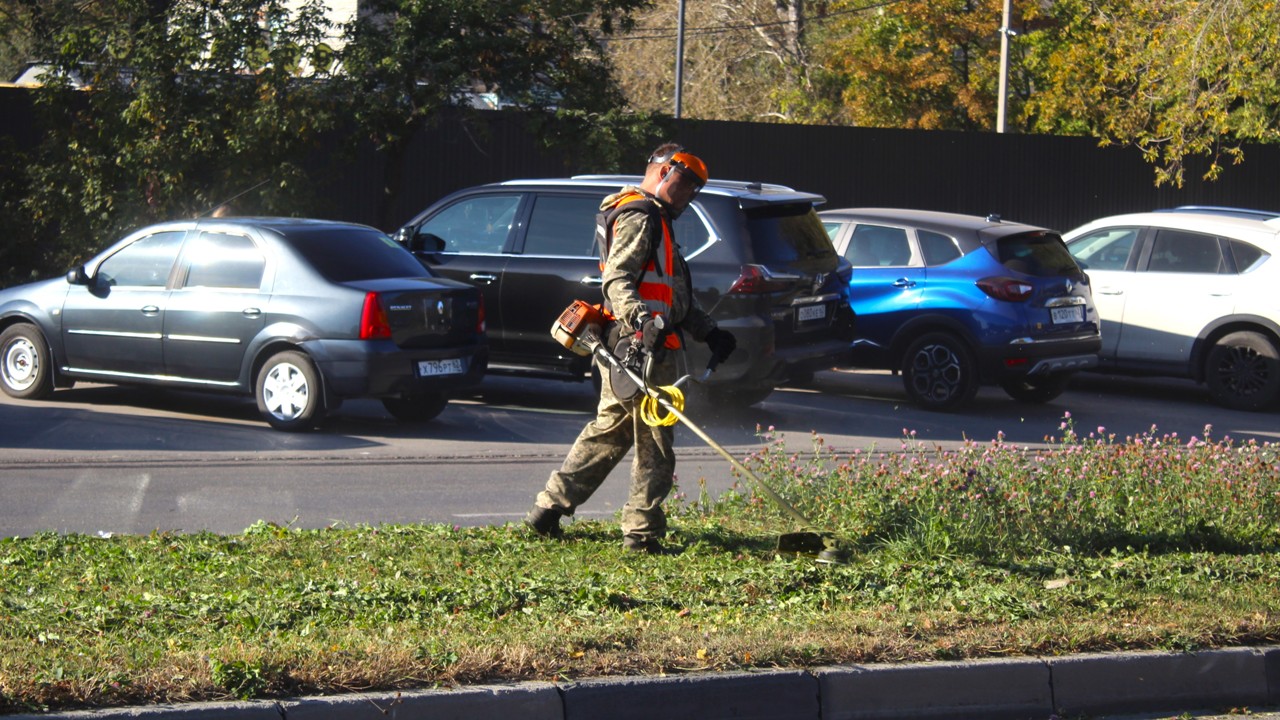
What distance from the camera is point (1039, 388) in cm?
1386

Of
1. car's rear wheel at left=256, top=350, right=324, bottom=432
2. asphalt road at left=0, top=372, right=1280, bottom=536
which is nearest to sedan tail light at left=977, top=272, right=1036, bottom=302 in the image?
asphalt road at left=0, top=372, right=1280, bottom=536

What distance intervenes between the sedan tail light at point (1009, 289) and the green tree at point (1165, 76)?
3.30 metres

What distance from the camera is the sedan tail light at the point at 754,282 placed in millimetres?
11250

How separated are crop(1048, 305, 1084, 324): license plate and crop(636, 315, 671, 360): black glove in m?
7.15

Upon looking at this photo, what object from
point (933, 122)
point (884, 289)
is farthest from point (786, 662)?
point (933, 122)

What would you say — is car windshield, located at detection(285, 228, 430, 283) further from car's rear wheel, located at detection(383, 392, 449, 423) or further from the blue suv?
the blue suv

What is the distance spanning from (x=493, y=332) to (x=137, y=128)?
227 inches

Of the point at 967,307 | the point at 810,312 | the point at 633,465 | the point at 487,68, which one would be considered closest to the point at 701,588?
the point at 633,465

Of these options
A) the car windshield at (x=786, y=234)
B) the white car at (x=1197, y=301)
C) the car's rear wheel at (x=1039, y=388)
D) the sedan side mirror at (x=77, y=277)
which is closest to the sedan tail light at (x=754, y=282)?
the car windshield at (x=786, y=234)

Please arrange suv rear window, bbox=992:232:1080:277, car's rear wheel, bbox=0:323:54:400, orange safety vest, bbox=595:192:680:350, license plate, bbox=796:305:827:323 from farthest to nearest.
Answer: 1. suv rear window, bbox=992:232:1080:277
2. car's rear wheel, bbox=0:323:54:400
3. license plate, bbox=796:305:827:323
4. orange safety vest, bbox=595:192:680:350

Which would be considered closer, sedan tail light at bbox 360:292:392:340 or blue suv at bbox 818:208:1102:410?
sedan tail light at bbox 360:292:392:340

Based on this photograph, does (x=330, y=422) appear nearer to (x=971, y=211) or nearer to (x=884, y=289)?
(x=884, y=289)

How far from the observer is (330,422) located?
11.5 m

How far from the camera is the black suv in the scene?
11.3 metres
